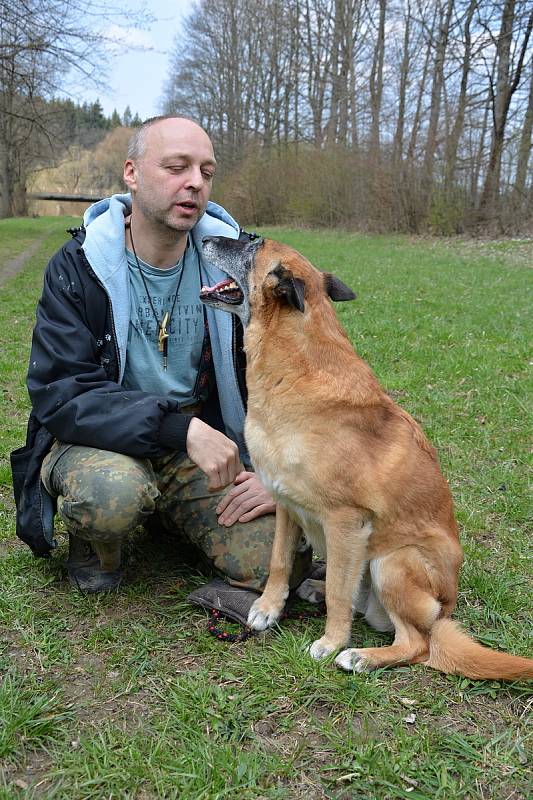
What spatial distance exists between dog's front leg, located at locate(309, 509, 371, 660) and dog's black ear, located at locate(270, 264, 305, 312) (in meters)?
0.85

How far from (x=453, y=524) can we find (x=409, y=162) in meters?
24.1

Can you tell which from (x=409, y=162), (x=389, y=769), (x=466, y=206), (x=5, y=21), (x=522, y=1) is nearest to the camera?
(x=389, y=769)

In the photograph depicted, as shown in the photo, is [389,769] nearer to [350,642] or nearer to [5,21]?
[350,642]

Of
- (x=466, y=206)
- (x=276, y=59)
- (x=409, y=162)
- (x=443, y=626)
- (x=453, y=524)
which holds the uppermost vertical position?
(x=276, y=59)

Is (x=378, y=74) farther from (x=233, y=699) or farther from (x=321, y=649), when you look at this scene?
(x=233, y=699)

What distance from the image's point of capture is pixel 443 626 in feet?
8.36

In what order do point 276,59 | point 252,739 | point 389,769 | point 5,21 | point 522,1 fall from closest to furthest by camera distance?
1. point 389,769
2. point 252,739
3. point 5,21
4. point 522,1
5. point 276,59

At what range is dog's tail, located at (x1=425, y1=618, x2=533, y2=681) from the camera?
233cm

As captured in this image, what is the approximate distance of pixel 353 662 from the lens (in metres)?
2.49

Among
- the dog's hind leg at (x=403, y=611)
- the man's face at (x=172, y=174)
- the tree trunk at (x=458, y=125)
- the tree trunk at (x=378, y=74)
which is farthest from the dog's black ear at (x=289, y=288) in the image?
the tree trunk at (x=378, y=74)

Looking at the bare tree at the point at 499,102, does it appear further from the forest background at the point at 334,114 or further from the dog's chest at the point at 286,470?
the dog's chest at the point at 286,470

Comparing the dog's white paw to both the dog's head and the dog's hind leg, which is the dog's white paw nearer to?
the dog's hind leg

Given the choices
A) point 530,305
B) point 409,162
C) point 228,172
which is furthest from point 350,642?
point 228,172

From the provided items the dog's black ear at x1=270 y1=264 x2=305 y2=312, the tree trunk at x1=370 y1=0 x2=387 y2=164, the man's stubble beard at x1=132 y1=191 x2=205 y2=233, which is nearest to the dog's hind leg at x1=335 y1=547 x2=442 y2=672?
the dog's black ear at x1=270 y1=264 x2=305 y2=312
